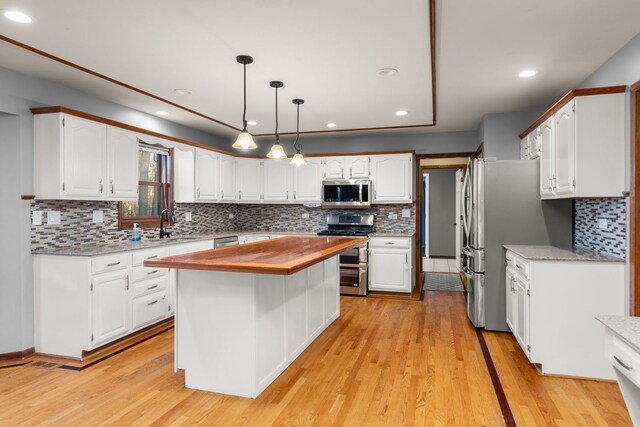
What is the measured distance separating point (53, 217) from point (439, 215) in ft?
27.3

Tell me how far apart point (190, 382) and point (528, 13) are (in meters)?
3.31

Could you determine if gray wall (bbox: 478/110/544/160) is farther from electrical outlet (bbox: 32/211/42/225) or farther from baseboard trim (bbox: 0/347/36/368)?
baseboard trim (bbox: 0/347/36/368)

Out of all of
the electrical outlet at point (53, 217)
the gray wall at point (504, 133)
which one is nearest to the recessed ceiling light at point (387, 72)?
the gray wall at point (504, 133)

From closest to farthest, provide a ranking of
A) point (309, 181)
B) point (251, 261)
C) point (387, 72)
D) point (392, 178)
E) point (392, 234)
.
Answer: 1. point (251, 261)
2. point (387, 72)
3. point (392, 234)
4. point (392, 178)
5. point (309, 181)

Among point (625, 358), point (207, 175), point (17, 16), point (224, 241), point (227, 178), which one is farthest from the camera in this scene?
point (227, 178)

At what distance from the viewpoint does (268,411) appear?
235cm

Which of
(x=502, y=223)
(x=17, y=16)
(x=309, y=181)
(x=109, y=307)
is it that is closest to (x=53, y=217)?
(x=109, y=307)

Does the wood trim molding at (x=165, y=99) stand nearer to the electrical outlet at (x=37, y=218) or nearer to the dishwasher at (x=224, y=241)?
the electrical outlet at (x=37, y=218)

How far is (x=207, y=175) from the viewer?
541 centimetres

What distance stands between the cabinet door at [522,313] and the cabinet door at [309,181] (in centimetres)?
342

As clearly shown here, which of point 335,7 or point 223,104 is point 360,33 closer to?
point 335,7

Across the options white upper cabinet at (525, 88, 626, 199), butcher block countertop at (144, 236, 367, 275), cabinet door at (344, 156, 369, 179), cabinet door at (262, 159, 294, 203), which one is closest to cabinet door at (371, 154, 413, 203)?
cabinet door at (344, 156, 369, 179)

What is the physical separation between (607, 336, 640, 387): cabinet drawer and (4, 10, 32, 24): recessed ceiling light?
349 cm

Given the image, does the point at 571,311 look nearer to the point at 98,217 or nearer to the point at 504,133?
the point at 504,133
